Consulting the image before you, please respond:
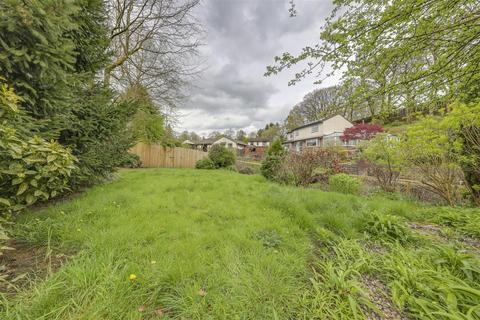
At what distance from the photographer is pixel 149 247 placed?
2268 millimetres

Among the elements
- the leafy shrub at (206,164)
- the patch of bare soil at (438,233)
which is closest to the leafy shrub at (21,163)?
the patch of bare soil at (438,233)

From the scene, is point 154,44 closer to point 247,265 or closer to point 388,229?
point 247,265

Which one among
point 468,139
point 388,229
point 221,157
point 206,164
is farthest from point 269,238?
point 206,164

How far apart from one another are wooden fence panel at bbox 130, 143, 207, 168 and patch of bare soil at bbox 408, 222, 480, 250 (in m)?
13.9

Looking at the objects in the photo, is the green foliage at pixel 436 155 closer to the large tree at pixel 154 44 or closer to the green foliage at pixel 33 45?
the green foliage at pixel 33 45

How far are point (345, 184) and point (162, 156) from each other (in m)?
12.6

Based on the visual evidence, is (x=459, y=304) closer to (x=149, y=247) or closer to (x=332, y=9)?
(x=149, y=247)

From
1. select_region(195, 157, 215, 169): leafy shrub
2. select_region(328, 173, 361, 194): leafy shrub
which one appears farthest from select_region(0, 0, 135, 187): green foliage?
select_region(195, 157, 215, 169): leafy shrub

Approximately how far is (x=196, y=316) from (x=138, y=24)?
10563 millimetres

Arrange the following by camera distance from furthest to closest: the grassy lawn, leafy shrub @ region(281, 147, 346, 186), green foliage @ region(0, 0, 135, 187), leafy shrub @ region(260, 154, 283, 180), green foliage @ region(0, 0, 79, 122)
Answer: leafy shrub @ region(260, 154, 283, 180) → leafy shrub @ region(281, 147, 346, 186) → green foliage @ region(0, 0, 135, 187) → green foliage @ region(0, 0, 79, 122) → the grassy lawn

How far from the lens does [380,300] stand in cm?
168

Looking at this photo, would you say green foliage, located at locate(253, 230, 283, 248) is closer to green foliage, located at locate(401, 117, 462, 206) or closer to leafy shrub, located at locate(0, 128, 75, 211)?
leafy shrub, located at locate(0, 128, 75, 211)

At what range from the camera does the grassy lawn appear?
1.51 metres

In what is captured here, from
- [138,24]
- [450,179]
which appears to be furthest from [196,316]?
[138,24]
